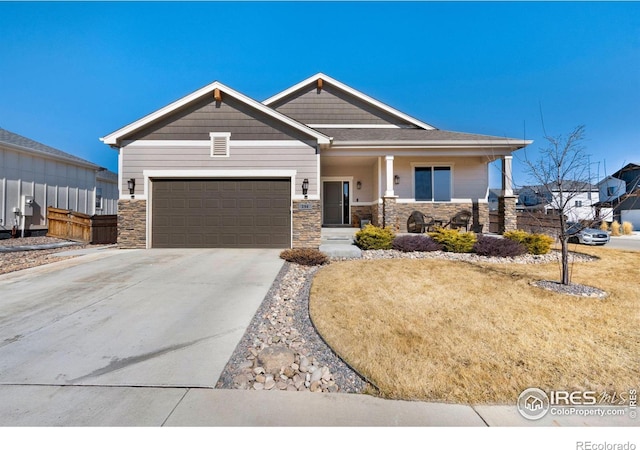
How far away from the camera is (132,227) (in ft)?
31.6

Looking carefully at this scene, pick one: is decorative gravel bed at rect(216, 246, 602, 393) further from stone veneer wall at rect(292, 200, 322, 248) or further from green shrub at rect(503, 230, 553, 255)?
stone veneer wall at rect(292, 200, 322, 248)

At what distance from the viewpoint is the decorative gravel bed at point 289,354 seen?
2666 millimetres

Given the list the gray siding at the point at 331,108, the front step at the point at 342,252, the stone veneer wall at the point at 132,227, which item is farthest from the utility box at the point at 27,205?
the front step at the point at 342,252

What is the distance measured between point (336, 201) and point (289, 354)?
36.2 feet

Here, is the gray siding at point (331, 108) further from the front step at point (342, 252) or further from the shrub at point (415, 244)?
the front step at point (342, 252)

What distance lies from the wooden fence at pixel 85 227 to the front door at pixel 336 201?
8.83 meters

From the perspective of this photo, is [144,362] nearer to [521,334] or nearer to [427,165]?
[521,334]

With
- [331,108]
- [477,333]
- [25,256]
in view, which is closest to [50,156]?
[25,256]

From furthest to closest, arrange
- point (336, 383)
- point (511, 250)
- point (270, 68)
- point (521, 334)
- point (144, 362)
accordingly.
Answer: point (270, 68) < point (511, 250) < point (521, 334) < point (144, 362) < point (336, 383)

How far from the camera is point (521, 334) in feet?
11.6

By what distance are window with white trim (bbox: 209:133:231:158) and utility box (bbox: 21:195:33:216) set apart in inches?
413

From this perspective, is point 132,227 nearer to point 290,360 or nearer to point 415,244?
point 290,360

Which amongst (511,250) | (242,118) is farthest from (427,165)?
(242,118)

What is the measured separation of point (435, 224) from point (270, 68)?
1314cm
